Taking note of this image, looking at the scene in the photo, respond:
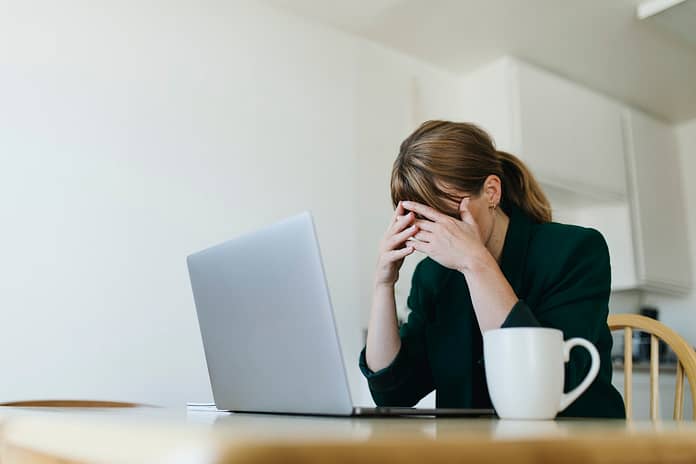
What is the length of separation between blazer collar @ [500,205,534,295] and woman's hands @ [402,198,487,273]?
0.24 ft

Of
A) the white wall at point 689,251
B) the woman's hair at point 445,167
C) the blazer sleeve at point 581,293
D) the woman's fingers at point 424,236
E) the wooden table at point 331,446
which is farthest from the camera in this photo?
the white wall at point 689,251

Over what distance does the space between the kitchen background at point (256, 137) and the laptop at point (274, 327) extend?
44.6 inches

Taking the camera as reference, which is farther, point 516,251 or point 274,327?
point 516,251

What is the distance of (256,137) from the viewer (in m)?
2.31

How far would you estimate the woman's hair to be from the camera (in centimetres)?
116

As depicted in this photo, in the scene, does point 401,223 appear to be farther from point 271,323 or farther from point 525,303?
point 271,323

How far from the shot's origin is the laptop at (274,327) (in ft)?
2.09

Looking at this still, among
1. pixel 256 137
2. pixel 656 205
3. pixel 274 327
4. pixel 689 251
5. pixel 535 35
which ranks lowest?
pixel 689 251

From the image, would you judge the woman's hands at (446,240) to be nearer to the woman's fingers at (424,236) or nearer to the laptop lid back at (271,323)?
the woman's fingers at (424,236)

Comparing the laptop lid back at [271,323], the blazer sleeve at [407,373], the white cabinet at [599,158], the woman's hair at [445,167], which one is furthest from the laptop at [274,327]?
the white cabinet at [599,158]

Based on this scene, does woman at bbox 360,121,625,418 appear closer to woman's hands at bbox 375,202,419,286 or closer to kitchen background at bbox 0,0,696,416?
woman's hands at bbox 375,202,419,286

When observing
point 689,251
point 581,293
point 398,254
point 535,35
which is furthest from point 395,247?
point 689,251

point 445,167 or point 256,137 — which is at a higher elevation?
point 256,137

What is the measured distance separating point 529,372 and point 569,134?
8.58 ft
